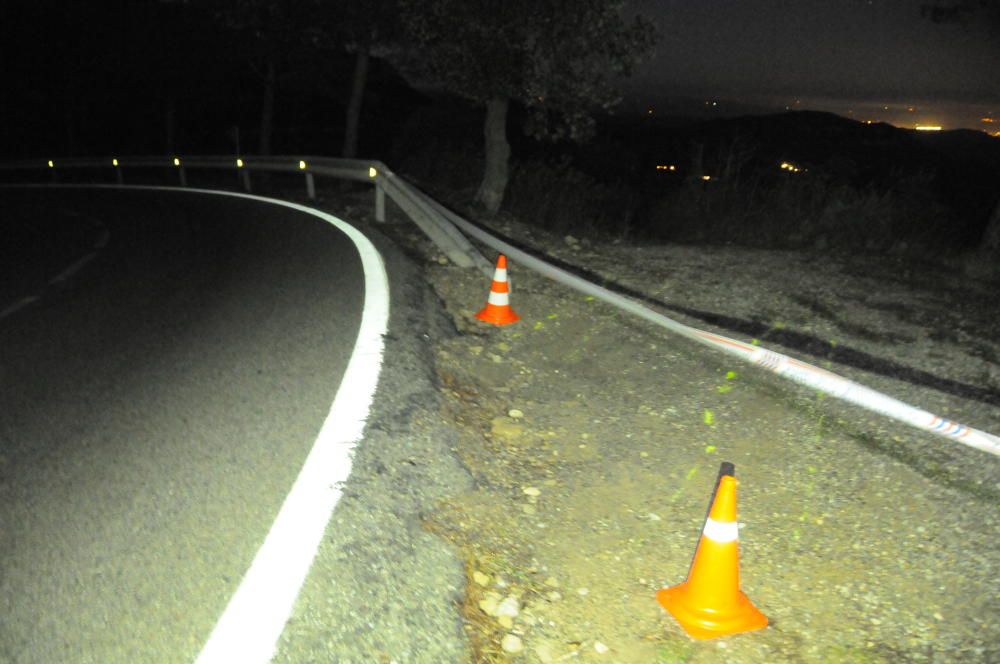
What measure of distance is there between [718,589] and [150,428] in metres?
3.10

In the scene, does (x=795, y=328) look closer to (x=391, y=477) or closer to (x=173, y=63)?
(x=391, y=477)

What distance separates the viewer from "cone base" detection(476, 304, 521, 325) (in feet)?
22.2

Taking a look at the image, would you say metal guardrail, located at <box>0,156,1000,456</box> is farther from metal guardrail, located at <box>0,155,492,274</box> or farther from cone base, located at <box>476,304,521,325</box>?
cone base, located at <box>476,304,521,325</box>

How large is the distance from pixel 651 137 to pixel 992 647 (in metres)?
96.8

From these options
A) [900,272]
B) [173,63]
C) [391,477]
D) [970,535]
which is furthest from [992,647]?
[173,63]

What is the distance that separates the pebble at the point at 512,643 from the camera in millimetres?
2789

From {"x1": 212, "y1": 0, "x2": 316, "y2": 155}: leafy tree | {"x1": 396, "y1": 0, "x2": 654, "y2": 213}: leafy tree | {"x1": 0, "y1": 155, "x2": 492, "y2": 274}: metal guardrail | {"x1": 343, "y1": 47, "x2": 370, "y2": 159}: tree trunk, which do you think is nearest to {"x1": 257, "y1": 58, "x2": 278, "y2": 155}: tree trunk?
{"x1": 212, "y1": 0, "x2": 316, "y2": 155}: leafy tree

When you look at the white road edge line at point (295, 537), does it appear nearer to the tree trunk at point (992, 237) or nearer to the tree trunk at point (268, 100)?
the tree trunk at point (992, 237)

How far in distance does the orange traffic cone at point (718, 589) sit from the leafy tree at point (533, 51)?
1020 centimetres

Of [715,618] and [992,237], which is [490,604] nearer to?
[715,618]

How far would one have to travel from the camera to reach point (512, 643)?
2.82 m

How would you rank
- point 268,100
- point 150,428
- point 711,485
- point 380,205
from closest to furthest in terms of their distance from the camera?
point 711,485 < point 150,428 < point 380,205 < point 268,100

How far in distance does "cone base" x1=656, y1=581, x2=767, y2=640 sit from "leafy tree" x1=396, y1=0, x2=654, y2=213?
10398 millimetres

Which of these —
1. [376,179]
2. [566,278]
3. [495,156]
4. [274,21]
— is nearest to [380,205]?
[376,179]
